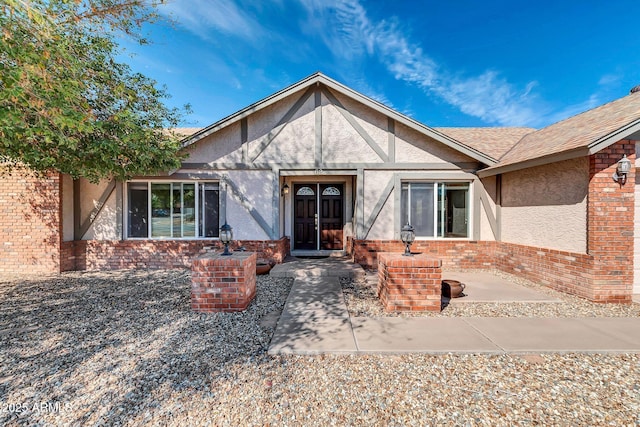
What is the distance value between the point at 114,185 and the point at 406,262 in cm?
827

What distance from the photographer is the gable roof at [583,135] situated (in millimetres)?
4832

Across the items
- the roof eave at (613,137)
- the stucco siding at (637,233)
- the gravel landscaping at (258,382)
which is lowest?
the gravel landscaping at (258,382)

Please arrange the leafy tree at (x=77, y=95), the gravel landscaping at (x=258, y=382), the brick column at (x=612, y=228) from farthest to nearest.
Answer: the brick column at (x=612, y=228)
the leafy tree at (x=77, y=95)
the gravel landscaping at (x=258, y=382)

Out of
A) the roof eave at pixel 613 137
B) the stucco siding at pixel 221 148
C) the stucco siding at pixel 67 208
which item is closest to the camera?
the roof eave at pixel 613 137

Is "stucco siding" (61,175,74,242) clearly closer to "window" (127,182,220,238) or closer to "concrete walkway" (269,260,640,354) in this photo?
"window" (127,182,220,238)

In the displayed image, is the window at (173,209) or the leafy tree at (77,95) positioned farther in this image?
the window at (173,209)

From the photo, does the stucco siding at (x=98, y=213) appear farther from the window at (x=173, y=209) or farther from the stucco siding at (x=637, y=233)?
the stucco siding at (x=637, y=233)

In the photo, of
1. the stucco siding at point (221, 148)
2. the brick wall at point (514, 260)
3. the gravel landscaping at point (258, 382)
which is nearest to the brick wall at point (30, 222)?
the stucco siding at point (221, 148)

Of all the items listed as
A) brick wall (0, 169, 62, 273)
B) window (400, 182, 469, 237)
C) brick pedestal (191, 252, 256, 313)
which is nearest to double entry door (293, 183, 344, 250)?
window (400, 182, 469, 237)

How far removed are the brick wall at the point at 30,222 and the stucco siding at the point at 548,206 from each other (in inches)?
489

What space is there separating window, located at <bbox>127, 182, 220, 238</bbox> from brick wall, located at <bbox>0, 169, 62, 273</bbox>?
1733mm

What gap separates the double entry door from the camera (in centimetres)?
939

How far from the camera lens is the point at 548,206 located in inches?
244

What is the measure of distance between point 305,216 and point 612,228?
7.54 metres
